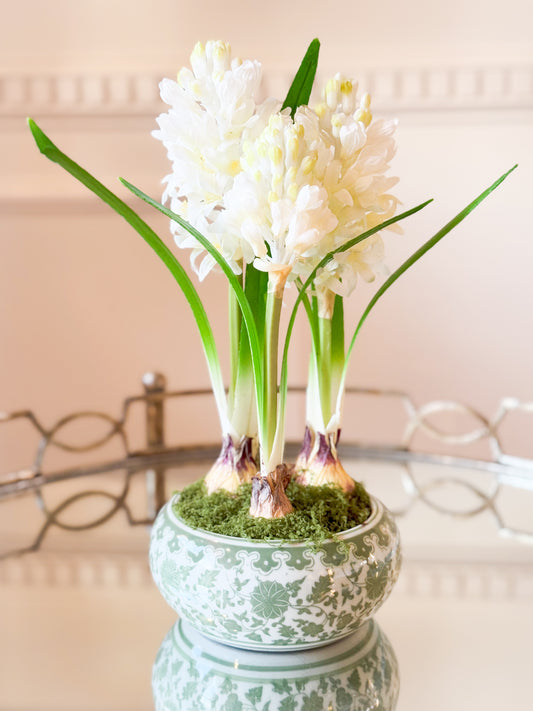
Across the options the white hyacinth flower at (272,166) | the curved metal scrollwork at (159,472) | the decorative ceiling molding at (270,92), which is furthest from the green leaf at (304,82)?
the decorative ceiling molding at (270,92)

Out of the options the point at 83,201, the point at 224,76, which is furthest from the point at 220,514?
the point at 83,201

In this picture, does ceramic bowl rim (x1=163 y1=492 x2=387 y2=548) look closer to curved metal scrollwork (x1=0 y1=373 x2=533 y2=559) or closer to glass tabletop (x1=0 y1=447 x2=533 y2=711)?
glass tabletop (x1=0 y1=447 x2=533 y2=711)

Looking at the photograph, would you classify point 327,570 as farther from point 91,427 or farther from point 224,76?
point 91,427

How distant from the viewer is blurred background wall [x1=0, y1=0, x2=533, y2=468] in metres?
1.32

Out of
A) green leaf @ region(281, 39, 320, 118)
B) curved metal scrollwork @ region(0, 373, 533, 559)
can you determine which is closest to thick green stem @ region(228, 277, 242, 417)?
green leaf @ region(281, 39, 320, 118)

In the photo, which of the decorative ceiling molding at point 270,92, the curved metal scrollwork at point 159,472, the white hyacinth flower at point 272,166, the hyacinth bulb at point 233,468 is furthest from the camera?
the decorative ceiling molding at point 270,92

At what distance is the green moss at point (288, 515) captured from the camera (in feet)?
1.62

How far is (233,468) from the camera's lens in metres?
0.56

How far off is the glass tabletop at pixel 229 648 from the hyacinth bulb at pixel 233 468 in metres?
0.11

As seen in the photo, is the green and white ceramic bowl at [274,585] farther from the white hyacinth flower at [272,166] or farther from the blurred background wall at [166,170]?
the blurred background wall at [166,170]

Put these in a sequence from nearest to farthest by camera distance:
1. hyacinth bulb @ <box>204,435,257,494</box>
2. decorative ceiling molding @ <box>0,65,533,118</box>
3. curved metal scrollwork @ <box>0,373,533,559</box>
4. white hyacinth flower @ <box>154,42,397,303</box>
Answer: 1. white hyacinth flower @ <box>154,42,397,303</box>
2. hyacinth bulb @ <box>204,435,257,494</box>
3. curved metal scrollwork @ <box>0,373,533,559</box>
4. decorative ceiling molding @ <box>0,65,533,118</box>

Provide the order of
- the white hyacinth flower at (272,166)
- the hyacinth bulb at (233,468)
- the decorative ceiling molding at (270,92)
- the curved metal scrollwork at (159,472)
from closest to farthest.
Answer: the white hyacinth flower at (272,166) → the hyacinth bulb at (233,468) → the curved metal scrollwork at (159,472) → the decorative ceiling molding at (270,92)

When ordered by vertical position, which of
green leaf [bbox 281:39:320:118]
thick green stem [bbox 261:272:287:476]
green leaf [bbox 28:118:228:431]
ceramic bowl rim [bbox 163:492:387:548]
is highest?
green leaf [bbox 281:39:320:118]

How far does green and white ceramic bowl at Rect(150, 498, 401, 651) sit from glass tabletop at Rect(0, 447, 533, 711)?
0.03 metres
